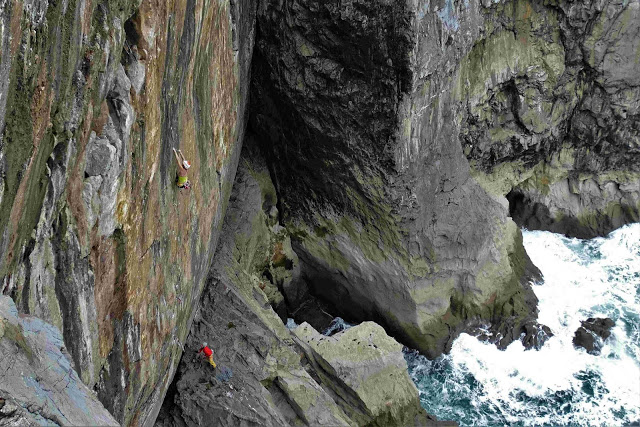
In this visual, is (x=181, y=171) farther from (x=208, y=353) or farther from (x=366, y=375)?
(x=366, y=375)

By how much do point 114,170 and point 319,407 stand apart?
33.7ft

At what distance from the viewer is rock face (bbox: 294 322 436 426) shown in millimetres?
18688

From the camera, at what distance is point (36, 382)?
628cm

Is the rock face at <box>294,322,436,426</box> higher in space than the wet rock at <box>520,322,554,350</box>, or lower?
lower

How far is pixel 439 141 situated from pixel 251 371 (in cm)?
1040

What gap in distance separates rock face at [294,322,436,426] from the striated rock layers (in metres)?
3.63

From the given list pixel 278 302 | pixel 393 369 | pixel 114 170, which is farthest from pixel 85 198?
pixel 278 302

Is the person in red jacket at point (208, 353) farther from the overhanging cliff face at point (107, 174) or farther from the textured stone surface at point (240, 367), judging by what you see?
the overhanging cliff face at point (107, 174)

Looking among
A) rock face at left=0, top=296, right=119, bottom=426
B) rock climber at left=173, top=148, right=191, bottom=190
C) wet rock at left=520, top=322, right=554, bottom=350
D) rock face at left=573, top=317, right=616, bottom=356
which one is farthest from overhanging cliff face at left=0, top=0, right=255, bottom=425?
rock face at left=573, top=317, right=616, bottom=356

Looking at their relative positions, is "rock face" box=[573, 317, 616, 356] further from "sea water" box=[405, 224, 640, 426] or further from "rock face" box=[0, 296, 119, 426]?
"rock face" box=[0, 296, 119, 426]

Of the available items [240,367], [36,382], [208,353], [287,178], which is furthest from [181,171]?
[287,178]

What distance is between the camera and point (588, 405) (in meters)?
22.0

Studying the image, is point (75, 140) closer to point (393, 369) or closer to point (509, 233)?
point (393, 369)

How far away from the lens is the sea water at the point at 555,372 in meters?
21.7
